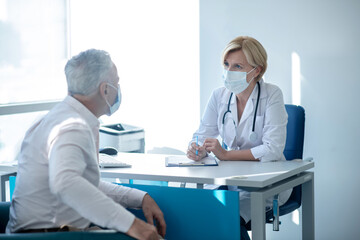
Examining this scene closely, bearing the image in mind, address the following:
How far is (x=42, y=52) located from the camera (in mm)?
4258

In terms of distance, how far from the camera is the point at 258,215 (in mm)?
2232

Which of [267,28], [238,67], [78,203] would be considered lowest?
[78,203]

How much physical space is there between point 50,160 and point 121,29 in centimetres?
296

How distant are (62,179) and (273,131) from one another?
136 cm

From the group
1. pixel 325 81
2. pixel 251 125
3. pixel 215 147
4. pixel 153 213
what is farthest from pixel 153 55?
pixel 153 213

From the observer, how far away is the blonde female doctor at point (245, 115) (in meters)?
2.73

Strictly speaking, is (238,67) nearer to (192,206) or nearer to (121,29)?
(192,206)

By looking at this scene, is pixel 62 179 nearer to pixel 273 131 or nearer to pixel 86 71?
pixel 86 71

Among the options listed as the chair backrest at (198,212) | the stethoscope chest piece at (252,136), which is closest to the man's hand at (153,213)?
the chair backrest at (198,212)

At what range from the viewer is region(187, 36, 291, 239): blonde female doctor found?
8.96ft

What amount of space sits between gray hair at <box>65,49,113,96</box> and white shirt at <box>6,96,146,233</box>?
54mm

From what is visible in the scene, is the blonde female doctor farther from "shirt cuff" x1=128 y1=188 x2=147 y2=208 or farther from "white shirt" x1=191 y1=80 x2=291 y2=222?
"shirt cuff" x1=128 y1=188 x2=147 y2=208

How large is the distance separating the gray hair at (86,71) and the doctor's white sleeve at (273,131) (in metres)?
1.03

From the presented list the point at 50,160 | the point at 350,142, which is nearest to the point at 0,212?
the point at 50,160
